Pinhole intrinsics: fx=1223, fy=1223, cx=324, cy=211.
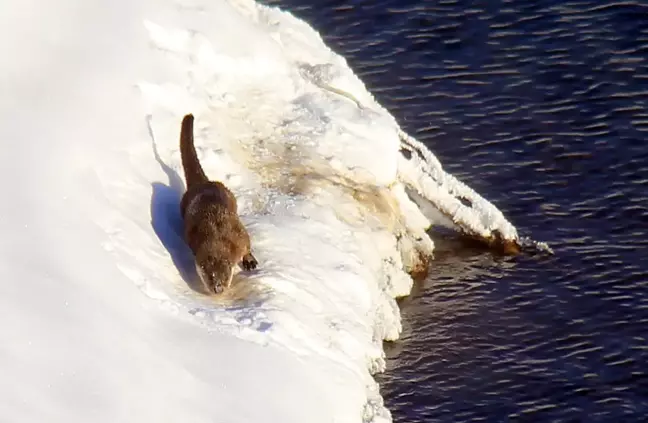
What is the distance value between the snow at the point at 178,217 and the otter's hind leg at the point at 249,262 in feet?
0.59

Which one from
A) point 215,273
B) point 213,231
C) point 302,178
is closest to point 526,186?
point 302,178

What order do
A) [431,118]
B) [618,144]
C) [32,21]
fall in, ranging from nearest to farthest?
1. [32,21]
2. [618,144]
3. [431,118]

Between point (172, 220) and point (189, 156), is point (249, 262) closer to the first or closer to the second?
point (172, 220)

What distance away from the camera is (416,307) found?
1423 centimetres

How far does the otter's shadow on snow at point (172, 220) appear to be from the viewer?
1145cm

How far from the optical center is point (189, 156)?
12.2m

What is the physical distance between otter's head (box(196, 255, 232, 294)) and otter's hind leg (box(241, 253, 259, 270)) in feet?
1.17

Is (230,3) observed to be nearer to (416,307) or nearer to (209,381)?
(416,307)

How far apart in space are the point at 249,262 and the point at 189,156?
4.61 ft

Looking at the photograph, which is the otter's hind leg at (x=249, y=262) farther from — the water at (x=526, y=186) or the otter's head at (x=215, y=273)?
the water at (x=526, y=186)

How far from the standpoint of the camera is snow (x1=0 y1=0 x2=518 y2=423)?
9.44 m

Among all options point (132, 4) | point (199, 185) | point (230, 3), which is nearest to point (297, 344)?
point (199, 185)

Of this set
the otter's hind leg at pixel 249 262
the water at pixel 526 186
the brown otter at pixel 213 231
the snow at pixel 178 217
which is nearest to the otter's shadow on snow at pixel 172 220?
the snow at pixel 178 217

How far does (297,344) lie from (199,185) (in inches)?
80.4
